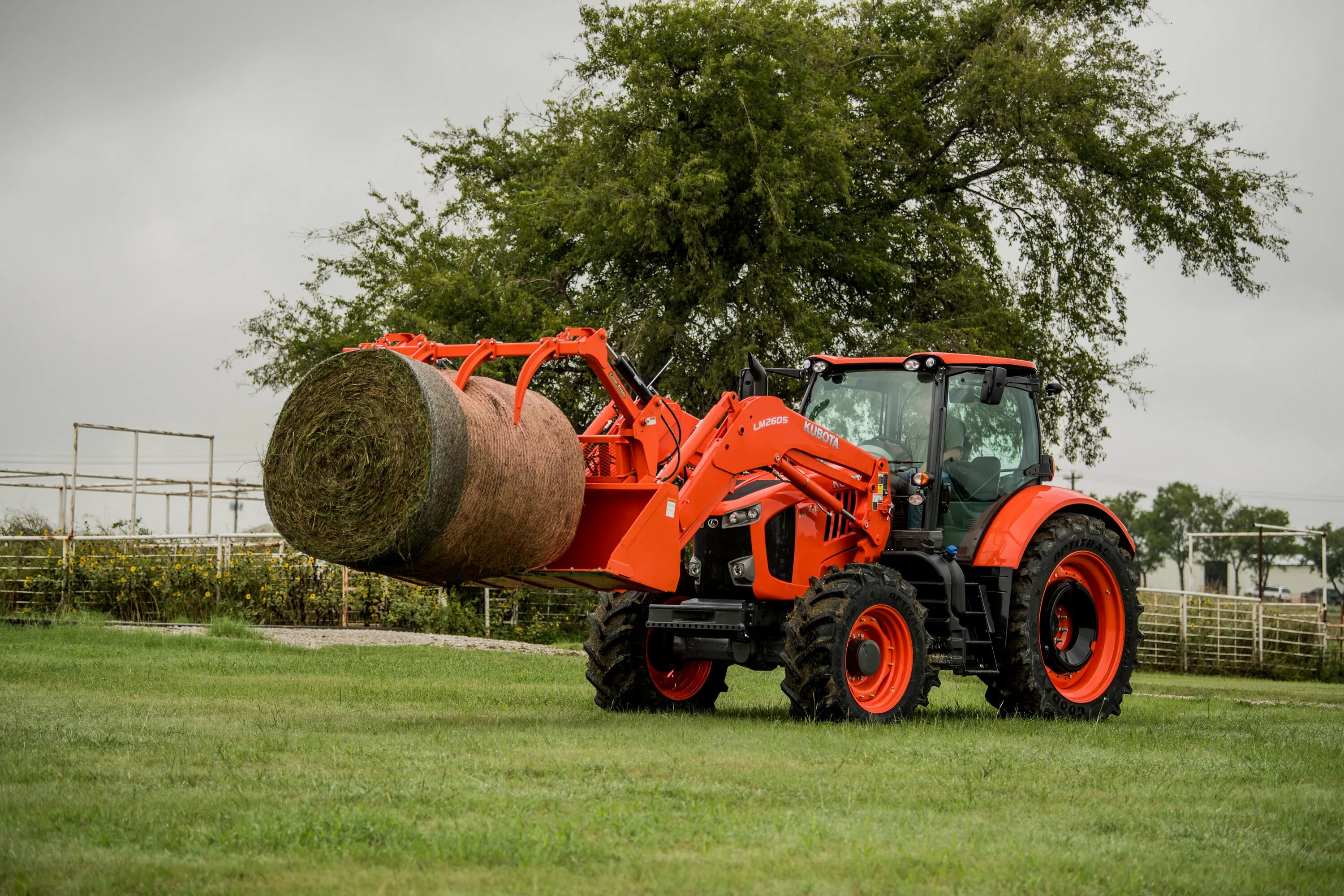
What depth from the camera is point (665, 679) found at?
11617mm

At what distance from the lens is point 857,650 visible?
10281mm

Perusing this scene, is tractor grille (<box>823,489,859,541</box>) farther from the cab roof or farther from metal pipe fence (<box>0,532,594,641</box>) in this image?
metal pipe fence (<box>0,532,594,641</box>)

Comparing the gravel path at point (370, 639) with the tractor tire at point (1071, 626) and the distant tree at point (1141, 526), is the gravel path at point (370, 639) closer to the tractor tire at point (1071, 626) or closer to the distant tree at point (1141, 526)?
the tractor tire at point (1071, 626)

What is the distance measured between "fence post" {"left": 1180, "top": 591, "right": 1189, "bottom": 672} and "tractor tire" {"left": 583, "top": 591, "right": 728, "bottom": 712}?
17.9m

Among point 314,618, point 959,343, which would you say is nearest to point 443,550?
point 314,618

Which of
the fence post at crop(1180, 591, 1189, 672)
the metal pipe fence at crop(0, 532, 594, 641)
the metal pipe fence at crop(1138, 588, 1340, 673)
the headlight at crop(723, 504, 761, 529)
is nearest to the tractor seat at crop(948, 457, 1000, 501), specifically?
the headlight at crop(723, 504, 761, 529)

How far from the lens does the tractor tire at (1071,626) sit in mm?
11188

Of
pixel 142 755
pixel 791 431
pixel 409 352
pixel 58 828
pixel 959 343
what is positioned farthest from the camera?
pixel 959 343

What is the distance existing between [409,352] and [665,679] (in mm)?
3808

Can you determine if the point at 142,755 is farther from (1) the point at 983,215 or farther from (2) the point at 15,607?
(1) the point at 983,215

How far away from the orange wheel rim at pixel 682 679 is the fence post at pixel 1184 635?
17416 millimetres

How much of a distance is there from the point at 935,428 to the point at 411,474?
497 centimetres

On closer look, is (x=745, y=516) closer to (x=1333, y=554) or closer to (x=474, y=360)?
(x=474, y=360)

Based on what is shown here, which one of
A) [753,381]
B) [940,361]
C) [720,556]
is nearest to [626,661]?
[720,556]
